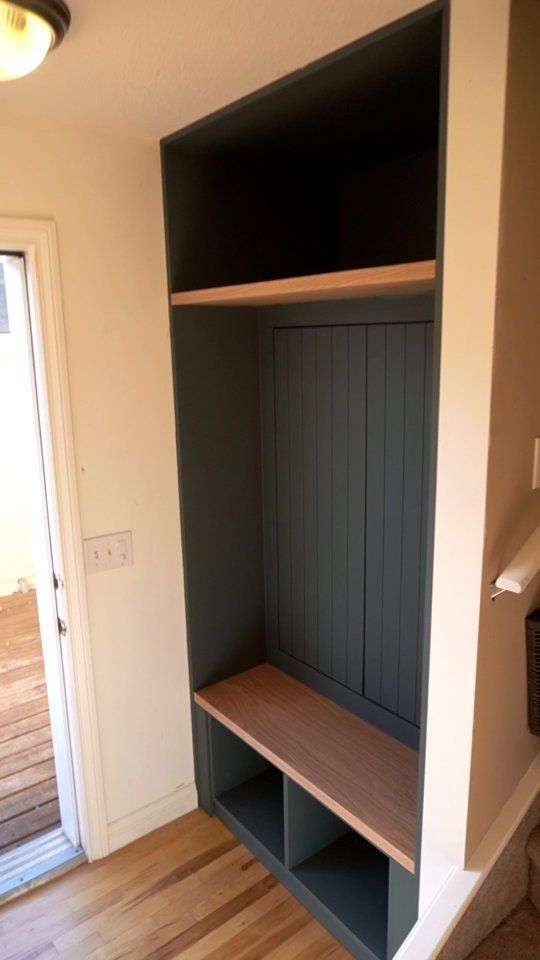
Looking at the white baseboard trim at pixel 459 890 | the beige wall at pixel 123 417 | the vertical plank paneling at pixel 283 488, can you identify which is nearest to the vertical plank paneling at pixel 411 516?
the white baseboard trim at pixel 459 890

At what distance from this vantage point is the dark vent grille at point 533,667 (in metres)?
1.53

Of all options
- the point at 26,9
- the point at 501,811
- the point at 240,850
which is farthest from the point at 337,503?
the point at 26,9

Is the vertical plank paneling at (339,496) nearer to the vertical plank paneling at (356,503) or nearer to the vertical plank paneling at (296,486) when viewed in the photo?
the vertical plank paneling at (356,503)

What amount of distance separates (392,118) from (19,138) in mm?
1006

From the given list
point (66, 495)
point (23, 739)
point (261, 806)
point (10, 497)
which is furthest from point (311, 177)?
point (10, 497)

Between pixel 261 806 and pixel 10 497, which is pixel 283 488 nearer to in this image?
pixel 261 806

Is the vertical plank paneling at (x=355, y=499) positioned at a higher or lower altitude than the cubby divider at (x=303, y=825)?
higher

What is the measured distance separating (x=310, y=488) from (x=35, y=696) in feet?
6.71

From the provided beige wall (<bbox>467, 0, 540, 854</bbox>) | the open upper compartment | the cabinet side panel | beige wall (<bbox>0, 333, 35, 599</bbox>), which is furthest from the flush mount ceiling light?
beige wall (<bbox>0, 333, 35, 599</bbox>)

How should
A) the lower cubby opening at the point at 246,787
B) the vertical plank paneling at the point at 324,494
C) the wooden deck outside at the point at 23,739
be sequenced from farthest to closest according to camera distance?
the wooden deck outside at the point at 23,739, the lower cubby opening at the point at 246,787, the vertical plank paneling at the point at 324,494

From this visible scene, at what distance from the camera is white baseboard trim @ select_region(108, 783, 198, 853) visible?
90.2 inches

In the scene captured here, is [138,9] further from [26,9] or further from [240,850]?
[240,850]

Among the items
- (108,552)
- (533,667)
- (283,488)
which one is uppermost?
(283,488)

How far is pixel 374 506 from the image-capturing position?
1.98 meters
